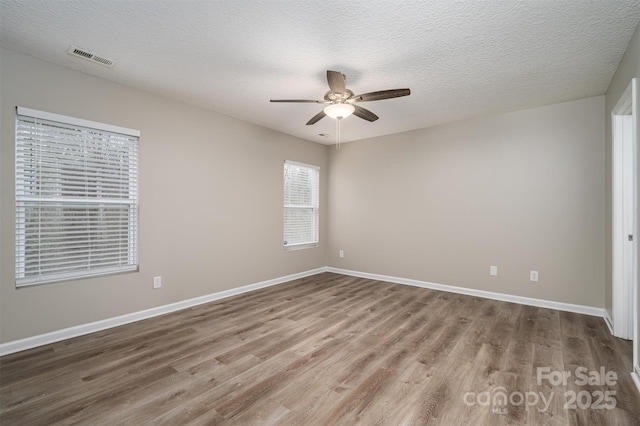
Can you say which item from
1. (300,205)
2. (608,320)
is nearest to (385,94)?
(300,205)

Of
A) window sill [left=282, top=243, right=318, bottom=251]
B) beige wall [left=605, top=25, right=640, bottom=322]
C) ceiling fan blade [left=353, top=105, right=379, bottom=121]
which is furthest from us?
window sill [left=282, top=243, right=318, bottom=251]

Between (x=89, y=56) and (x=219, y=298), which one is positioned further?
(x=219, y=298)

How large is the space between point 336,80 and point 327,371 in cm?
237

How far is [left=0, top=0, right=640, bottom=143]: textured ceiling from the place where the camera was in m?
1.94

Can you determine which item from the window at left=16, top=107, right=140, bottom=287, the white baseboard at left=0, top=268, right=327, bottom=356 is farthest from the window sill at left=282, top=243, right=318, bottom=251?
the window at left=16, top=107, right=140, bottom=287

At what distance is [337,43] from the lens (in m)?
2.31

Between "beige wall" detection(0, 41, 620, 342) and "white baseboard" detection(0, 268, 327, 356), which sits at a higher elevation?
"beige wall" detection(0, 41, 620, 342)

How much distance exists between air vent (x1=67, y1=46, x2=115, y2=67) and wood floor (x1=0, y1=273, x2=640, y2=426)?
2.62 meters

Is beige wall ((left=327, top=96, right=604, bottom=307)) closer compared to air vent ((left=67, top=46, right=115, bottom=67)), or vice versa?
air vent ((left=67, top=46, right=115, bottom=67))

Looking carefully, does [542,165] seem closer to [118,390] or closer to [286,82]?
[286,82]

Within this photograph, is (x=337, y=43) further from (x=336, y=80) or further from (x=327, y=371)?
(x=327, y=371)

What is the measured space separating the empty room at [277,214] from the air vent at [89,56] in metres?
0.02

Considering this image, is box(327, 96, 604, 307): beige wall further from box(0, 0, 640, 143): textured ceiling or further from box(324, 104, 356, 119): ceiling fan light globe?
box(324, 104, 356, 119): ceiling fan light globe

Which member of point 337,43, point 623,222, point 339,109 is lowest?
point 623,222
